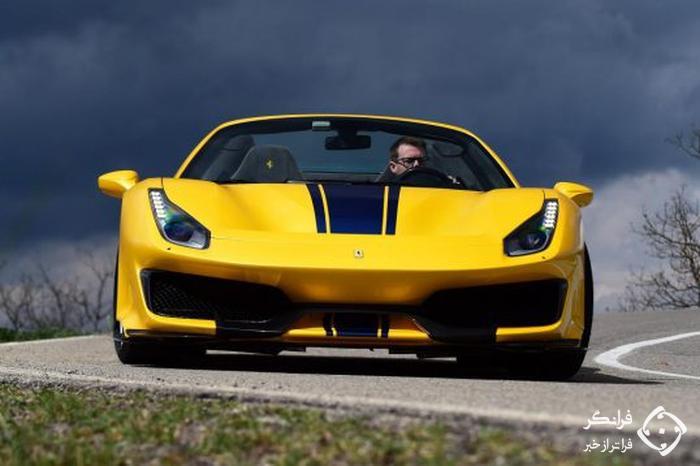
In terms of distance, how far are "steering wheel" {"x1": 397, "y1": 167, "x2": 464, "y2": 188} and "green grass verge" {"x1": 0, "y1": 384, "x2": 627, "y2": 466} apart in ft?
9.16

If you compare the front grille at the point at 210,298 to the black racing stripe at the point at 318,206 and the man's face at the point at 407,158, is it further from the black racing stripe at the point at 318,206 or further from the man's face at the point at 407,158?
the man's face at the point at 407,158

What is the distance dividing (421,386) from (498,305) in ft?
3.39

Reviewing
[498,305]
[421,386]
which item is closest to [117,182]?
[498,305]

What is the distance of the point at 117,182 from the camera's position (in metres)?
7.01

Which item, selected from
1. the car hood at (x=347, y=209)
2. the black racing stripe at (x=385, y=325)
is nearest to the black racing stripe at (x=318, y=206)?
the car hood at (x=347, y=209)

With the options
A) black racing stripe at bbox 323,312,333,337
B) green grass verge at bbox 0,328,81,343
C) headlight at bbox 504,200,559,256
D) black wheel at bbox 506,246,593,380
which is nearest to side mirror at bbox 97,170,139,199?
black racing stripe at bbox 323,312,333,337

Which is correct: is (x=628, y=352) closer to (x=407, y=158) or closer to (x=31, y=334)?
(x=407, y=158)

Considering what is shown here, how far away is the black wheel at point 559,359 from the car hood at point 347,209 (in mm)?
550

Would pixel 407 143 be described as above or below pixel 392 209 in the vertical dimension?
above

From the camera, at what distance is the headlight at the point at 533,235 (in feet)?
20.3

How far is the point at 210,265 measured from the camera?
6016 mm

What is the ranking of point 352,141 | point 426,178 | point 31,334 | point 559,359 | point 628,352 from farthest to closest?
point 31,334 < point 628,352 < point 352,141 < point 426,178 < point 559,359

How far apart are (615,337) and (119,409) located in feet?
27.0

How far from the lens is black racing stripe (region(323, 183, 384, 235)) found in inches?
242
